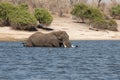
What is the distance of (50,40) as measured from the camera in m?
57.0

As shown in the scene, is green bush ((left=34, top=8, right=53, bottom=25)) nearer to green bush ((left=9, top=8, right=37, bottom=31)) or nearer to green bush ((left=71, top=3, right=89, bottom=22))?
green bush ((left=9, top=8, right=37, bottom=31))

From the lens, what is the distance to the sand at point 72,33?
76.4 m

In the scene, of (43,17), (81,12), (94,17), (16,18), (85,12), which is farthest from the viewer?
(85,12)

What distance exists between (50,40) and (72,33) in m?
28.2

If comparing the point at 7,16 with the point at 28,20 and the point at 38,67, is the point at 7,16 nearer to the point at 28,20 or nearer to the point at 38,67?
the point at 28,20

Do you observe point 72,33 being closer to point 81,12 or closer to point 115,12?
point 81,12

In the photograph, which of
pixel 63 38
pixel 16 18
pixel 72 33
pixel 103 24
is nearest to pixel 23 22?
pixel 16 18

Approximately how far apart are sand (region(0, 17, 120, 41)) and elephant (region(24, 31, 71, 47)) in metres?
16.5

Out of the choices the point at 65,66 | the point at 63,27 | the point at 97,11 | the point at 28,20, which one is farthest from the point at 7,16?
the point at 65,66

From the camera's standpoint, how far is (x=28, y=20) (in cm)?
8194

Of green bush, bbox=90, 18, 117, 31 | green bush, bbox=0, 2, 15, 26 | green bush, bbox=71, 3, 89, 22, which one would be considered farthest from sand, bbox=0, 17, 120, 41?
green bush, bbox=0, 2, 15, 26

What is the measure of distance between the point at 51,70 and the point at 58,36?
27.4 meters

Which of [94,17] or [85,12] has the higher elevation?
[85,12]

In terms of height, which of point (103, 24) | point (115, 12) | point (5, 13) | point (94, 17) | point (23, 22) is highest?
point (5, 13)
